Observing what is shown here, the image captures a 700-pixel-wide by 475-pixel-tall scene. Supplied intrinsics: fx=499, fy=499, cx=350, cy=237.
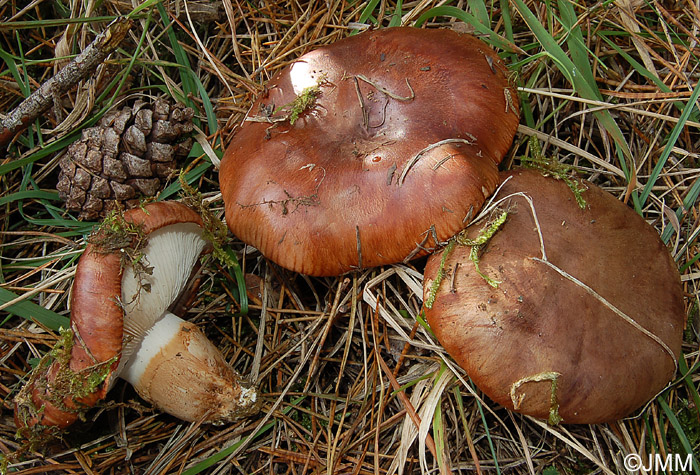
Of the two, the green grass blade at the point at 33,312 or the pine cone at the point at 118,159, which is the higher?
the pine cone at the point at 118,159

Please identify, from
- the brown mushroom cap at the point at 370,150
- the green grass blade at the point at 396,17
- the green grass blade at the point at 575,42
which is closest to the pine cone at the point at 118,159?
the brown mushroom cap at the point at 370,150

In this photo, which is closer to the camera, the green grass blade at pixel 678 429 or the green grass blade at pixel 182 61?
the green grass blade at pixel 678 429

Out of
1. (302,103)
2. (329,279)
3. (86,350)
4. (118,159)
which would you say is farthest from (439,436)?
(118,159)

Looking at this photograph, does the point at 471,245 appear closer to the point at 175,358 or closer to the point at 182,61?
the point at 175,358

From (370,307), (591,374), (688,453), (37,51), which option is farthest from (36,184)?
(688,453)

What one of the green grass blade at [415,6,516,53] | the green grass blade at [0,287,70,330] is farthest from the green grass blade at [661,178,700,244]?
the green grass blade at [0,287,70,330]

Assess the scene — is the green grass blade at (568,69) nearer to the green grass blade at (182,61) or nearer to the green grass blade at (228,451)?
the green grass blade at (182,61)

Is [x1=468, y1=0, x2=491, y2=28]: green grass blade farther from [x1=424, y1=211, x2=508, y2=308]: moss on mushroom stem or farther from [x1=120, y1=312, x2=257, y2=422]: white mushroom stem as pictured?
[x1=120, y1=312, x2=257, y2=422]: white mushroom stem

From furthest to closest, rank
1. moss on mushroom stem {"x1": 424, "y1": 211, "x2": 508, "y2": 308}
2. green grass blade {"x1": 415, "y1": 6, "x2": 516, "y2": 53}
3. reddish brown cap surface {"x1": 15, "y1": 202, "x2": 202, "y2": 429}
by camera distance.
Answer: green grass blade {"x1": 415, "y1": 6, "x2": 516, "y2": 53}
moss on mushroom stem {"x1": 424, "y1": 211, "x2": 508, "y2": 308}
reddish brown cap surface {"x1": 15, "y1": 202, "x2": 202, "y2": 429}

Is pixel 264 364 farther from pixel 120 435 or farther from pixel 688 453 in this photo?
pixel 688 453
